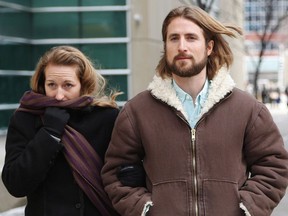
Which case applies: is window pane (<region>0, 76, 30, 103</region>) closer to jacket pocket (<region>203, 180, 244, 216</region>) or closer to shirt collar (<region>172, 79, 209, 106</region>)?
shirt collar (<region>172, 79, 209, 106</region>)

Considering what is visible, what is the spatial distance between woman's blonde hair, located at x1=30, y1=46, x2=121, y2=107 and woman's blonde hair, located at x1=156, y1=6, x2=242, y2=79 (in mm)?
397

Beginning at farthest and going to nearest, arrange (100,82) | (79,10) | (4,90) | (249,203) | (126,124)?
(79,10)
(4,90)
(100,82)
(126,124)
(249,203)

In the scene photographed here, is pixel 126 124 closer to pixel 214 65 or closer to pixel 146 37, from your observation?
pixel 214 65

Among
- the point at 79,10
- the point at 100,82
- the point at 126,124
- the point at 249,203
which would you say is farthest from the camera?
the point at 79,10

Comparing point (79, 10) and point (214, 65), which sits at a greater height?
point (79, 10)

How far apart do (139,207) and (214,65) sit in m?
0.81

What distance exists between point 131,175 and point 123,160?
0.27 ft

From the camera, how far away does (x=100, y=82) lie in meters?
3.01

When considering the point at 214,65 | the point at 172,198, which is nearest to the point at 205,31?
the point at 214,65

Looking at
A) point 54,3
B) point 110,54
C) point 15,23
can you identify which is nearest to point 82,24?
point 54,3

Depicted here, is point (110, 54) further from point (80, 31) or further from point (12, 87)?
point (12, 87)

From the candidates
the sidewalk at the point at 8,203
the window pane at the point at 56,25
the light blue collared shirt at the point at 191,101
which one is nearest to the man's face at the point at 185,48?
the light blue collared shirt at the point at 191,101

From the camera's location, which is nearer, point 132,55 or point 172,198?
point 172,198

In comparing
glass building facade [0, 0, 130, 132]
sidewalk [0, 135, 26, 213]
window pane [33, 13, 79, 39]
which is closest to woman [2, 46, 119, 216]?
sidewalk [0, 135, 26, 213]
